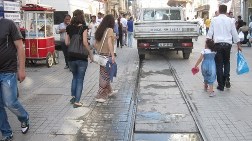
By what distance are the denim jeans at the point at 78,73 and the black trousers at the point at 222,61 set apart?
10.3ft

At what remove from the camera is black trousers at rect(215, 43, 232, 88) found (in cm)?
905

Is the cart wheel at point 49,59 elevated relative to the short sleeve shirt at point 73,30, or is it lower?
lower

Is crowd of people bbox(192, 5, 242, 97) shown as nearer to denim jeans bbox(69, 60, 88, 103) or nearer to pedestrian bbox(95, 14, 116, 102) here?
pedestrian bbox(95, 14, 116, 102)

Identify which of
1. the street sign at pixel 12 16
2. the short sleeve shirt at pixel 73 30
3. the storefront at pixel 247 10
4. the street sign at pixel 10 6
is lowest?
the short sleeve shirt at pixel 73 30

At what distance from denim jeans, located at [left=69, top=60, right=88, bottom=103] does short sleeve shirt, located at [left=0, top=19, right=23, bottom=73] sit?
221 cm

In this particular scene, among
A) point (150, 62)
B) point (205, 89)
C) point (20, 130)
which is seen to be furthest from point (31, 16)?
point (20, 130)

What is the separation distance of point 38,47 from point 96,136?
8.20 metres

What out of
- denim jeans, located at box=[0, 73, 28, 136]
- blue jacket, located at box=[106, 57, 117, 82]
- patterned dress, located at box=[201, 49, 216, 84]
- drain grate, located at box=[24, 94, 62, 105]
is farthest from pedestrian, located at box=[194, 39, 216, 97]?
denim jeans, located at box=[0, 73, 28, 136]

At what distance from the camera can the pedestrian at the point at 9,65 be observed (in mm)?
5414

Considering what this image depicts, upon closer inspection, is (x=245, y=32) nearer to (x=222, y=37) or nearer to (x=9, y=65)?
(x=222, y=37)

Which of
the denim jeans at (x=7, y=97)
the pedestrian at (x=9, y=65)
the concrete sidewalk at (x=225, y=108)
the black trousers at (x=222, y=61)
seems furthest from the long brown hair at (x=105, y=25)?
the denim jeans at (x=7, y=97)

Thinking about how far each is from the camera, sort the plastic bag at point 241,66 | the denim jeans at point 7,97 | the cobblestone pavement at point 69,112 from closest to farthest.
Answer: the denim jeans at point 7,97
the cobblestone pavement at point 69,112
the plastic bag at point 241,66

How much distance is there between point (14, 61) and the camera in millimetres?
5582

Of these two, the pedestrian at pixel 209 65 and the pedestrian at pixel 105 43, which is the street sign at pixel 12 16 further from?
the pedestrian at pixel 209 65
